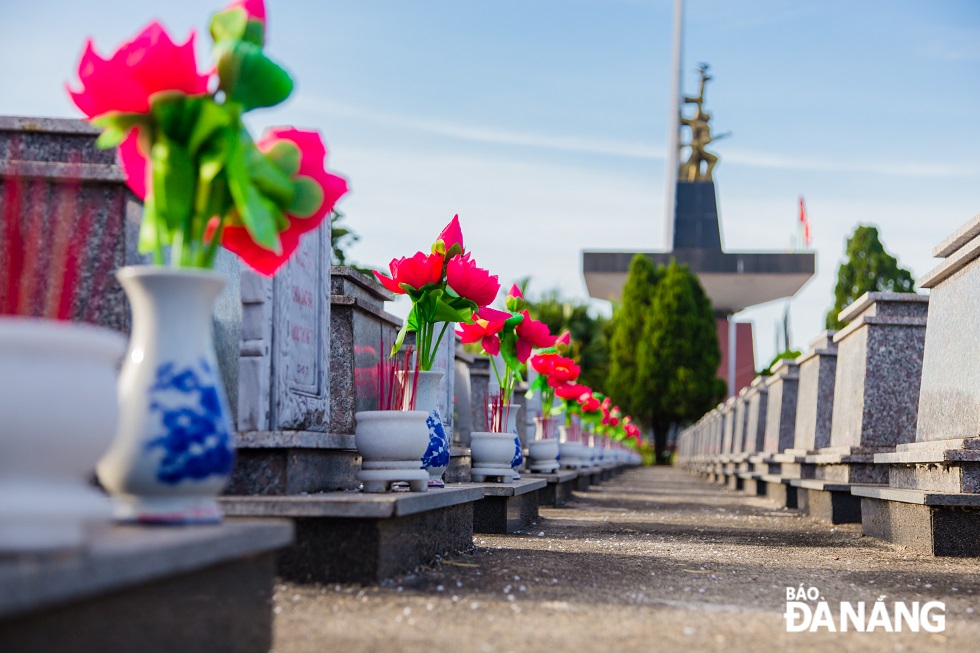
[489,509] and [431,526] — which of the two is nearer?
[431,526]

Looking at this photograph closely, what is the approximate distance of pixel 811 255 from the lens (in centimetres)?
4619

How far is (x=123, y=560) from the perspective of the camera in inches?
80.0

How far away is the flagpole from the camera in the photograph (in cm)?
5128

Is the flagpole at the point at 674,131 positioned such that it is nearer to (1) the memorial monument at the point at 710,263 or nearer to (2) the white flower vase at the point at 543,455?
(1) the memorial monument at the point at 710,263

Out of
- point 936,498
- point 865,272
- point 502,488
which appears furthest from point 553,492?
point 865,272

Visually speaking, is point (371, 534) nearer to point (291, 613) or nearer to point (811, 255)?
point (291, 613)

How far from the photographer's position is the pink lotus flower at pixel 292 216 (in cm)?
310

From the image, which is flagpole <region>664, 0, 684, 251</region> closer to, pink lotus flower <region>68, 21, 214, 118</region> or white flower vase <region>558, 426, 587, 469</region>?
white flower vase <region>558, 426, 587, 469</region>

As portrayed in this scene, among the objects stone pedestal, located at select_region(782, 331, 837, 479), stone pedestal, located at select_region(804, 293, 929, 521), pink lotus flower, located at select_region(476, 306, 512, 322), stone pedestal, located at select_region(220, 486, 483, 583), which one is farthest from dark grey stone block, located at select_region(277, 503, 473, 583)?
stone pedestal, located at select_region(782, 331, 837, 479)

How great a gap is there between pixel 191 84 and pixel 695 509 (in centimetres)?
933

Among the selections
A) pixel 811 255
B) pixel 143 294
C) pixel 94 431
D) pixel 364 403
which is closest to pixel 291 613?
pixel 143 294

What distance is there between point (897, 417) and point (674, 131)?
44.7 meters

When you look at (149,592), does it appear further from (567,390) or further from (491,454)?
(567,390)

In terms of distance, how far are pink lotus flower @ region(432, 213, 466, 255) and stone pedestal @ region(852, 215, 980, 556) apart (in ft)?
9.33
